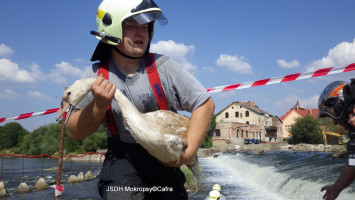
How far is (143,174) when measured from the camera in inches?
100

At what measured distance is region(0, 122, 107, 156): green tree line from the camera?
5675 centimetres

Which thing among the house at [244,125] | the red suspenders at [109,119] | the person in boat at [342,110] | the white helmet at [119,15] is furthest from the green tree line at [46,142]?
the white helmet at [119,15]

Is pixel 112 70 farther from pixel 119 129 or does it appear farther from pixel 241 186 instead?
pixel 241 186

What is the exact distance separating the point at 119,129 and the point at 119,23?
36.8 inches

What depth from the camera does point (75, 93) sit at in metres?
2.43

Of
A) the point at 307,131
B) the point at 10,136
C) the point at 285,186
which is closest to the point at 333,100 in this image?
the point at 285,186

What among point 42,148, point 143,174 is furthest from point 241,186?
point 42,148

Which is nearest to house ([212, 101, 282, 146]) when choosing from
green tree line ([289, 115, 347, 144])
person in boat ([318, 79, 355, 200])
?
green tree line ([289, 115, 347, 144])

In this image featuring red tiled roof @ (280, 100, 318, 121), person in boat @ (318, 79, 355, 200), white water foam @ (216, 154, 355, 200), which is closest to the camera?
person in boat @ (318, 79, 355, 200)

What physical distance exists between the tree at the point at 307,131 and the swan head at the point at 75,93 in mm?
69983

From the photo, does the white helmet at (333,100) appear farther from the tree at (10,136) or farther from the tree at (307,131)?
the tree at (10,136)

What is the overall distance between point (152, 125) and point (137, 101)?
0.45m

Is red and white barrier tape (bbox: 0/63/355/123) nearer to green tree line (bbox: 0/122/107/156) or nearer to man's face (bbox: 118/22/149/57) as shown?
man's face (bbox: 118/22/149/57)

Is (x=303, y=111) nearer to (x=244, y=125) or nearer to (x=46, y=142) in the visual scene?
(x=244, y=125)
